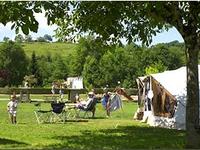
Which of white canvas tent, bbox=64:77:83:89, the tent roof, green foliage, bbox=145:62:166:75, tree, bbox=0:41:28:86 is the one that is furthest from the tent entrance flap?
tree, bbox=0:41:28:86

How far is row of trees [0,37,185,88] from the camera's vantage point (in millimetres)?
93188

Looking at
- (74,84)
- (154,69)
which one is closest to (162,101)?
(74,84)

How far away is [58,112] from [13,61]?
85754 mm

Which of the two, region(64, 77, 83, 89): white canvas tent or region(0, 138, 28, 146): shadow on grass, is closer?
region(0, 138, 28, 146): shadow on grass

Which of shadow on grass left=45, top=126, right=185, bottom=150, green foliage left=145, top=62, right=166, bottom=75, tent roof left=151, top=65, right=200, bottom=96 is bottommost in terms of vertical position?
shadow on grass left=45, top=126, right=185, bottom=150

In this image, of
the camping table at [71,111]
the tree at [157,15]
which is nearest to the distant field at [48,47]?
the camping table at [71,111]

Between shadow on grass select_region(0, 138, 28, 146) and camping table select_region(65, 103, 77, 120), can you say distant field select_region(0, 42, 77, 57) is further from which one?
shadow on grass select_region(0, 138, 28, 146)

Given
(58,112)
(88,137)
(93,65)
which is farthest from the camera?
(93,65)

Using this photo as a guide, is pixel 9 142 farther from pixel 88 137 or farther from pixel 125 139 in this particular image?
pixel 125 139

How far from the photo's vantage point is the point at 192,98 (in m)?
13.5

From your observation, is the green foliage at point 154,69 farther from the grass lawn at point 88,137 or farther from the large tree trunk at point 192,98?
the large tree trunk at point 192,98

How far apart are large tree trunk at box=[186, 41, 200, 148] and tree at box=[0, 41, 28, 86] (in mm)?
86357

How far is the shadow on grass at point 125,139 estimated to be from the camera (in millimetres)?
13922

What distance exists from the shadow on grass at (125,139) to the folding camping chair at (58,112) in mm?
3315
